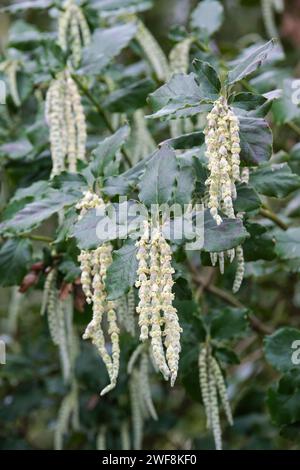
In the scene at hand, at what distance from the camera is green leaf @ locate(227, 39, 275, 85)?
114cm

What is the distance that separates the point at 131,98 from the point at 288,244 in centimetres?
51

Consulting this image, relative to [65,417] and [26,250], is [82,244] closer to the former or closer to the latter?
[26,250]

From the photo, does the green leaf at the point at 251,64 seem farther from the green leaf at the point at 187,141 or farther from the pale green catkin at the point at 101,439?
the pale green catkin at the point at 101,439

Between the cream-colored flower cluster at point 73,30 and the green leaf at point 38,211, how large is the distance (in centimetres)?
46

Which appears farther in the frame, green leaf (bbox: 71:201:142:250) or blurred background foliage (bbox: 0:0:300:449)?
blurred background foliage (bbox: 0:0:300:449)

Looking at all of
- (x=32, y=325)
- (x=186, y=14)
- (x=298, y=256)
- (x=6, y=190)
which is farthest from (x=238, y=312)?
(x=186, y=14)

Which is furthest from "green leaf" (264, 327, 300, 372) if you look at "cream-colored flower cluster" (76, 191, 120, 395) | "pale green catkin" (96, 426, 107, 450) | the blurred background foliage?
"pale green catkin" (96, 426, 107, 450)

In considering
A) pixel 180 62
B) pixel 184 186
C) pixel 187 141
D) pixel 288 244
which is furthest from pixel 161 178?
pixel 180 62

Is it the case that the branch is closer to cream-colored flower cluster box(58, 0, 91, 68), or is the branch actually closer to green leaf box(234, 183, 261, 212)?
cream-colored flower cluster box(58, 0, 91, 68)

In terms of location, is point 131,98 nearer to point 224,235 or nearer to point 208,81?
point 208,81

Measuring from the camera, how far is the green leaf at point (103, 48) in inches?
66.9

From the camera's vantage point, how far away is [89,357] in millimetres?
2287

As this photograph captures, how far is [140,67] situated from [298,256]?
930 mm

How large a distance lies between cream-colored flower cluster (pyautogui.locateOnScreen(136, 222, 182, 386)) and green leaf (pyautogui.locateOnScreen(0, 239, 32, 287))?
552 millimetres
